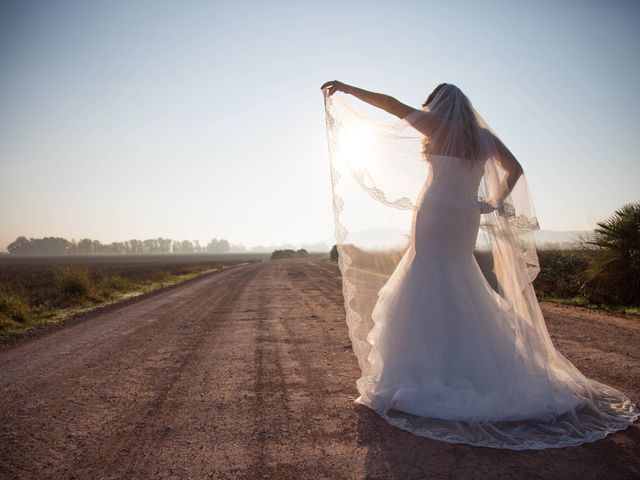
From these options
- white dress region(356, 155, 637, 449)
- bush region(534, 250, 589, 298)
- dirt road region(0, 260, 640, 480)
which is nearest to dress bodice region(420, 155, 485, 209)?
white dress region(356, 155, 637, 449)

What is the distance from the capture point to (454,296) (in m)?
3.44

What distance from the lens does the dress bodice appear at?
3.55m

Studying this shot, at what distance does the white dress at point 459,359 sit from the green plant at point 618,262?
667 cm

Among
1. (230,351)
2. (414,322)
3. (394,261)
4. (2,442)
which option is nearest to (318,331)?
(230,351)

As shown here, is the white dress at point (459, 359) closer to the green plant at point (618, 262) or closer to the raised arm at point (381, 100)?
the raised arm at point (381, 100)

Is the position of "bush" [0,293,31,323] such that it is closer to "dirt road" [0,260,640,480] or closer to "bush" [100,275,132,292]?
"dirt road" [0,260,640,480]

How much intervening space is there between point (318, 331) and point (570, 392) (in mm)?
4243

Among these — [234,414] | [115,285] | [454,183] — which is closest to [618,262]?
[454,183]

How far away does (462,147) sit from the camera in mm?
3547

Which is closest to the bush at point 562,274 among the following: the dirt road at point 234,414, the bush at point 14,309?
the dirt road at point 234,414

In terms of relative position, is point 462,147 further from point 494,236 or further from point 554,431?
point 554,431

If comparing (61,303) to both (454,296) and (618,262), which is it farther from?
(618,262)

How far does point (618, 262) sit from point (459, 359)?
26.5 ft

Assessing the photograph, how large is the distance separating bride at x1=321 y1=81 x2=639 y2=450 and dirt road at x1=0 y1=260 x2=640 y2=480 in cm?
27
